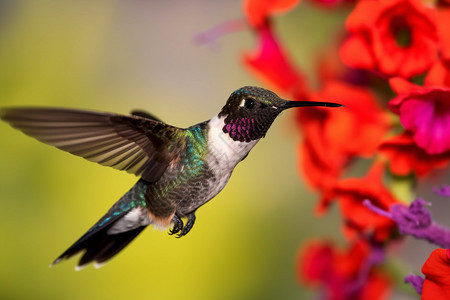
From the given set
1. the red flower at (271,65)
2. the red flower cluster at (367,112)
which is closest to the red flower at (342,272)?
the red flower cluster at (367,112)

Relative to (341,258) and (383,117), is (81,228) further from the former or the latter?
(383,117)

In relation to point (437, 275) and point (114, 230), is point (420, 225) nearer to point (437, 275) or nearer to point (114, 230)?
point (437, 275)

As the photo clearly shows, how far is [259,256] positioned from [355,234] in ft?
3.22

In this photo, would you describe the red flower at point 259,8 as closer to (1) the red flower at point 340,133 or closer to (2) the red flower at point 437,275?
(1) the red flower at point 340,133

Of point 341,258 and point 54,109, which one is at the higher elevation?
point 54,109

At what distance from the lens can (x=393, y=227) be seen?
2.29ft

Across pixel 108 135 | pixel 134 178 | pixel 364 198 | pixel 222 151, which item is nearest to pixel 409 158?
pixel 364 198

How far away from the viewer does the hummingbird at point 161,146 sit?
0.52 meters

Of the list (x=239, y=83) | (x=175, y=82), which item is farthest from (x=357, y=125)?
(x=175, y=82)

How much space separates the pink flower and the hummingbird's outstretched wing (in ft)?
0.72

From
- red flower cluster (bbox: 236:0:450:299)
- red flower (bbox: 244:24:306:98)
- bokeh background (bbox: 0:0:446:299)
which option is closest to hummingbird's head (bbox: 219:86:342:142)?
red flower cluster (bbox: 236:0:450:299)

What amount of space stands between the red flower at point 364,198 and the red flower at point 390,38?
0.42 feet

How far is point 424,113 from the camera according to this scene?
0.58 m

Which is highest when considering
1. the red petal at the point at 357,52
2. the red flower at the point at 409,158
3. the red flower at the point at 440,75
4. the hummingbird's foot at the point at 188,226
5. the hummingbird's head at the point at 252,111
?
the hummingbird's head at the point at 252,111
